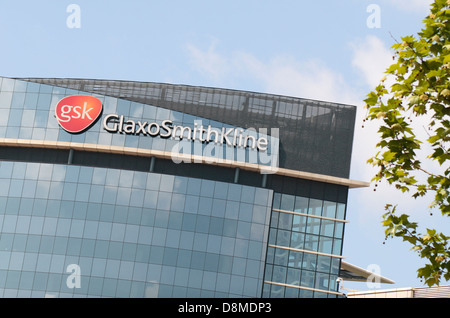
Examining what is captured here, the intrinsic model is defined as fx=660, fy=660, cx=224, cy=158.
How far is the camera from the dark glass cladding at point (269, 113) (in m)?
62.0

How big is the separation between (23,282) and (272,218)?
22683 millimetres

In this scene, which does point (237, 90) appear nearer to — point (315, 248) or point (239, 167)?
point (239, 167)

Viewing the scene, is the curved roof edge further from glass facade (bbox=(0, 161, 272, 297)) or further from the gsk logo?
the gsk logo

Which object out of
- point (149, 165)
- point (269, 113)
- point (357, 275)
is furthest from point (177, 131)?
point (357, 275)

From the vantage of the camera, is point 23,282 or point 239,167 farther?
point 239,167

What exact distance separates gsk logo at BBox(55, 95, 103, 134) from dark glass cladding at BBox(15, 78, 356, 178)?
189 cm

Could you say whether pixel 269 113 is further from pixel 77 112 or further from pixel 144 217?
pixel 77 112

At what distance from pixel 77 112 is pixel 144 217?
457 inches

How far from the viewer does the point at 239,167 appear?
200 feet

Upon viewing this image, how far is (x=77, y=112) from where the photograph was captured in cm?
6059

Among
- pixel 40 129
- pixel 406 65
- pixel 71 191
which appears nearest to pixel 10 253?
pixel 71 191

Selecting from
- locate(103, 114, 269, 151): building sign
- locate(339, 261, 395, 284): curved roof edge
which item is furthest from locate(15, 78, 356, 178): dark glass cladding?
locate(339, 261, 395, 284): curved roof edge

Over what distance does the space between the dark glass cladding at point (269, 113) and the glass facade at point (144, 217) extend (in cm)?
34
